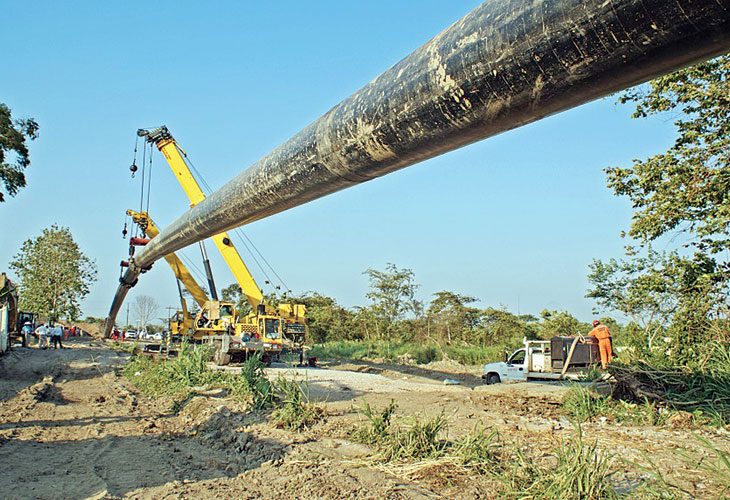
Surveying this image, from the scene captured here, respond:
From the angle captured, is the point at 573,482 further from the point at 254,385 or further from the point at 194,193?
the point at 194,193

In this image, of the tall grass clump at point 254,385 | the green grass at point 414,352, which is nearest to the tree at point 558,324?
the green grass at point 414,352

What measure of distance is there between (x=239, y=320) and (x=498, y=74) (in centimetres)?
1849

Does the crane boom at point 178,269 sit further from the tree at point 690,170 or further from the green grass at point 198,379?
the tree at point 690,170

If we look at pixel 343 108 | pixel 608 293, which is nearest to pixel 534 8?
pixel 343 108

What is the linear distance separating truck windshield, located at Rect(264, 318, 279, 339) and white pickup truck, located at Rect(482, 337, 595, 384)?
7.29 meters

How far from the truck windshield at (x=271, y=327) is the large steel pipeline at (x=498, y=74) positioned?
16548 millimetres

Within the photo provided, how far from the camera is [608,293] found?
17438 mm

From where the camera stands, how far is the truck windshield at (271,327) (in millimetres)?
17406

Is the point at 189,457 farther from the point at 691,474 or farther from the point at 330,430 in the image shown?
the point at 691,474

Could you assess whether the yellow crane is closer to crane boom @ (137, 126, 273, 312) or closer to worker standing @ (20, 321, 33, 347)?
crane boom @ (137, 126, 273, 312)

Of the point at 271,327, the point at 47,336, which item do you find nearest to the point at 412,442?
the point at 271,327

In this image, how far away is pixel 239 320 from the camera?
18531mm

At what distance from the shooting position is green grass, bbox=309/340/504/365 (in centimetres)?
2472

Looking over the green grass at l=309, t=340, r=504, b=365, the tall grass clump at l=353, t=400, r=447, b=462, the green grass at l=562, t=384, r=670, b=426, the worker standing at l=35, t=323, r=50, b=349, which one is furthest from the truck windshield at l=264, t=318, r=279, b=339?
the worker standing at l=35, t=323, r=50, b=349
